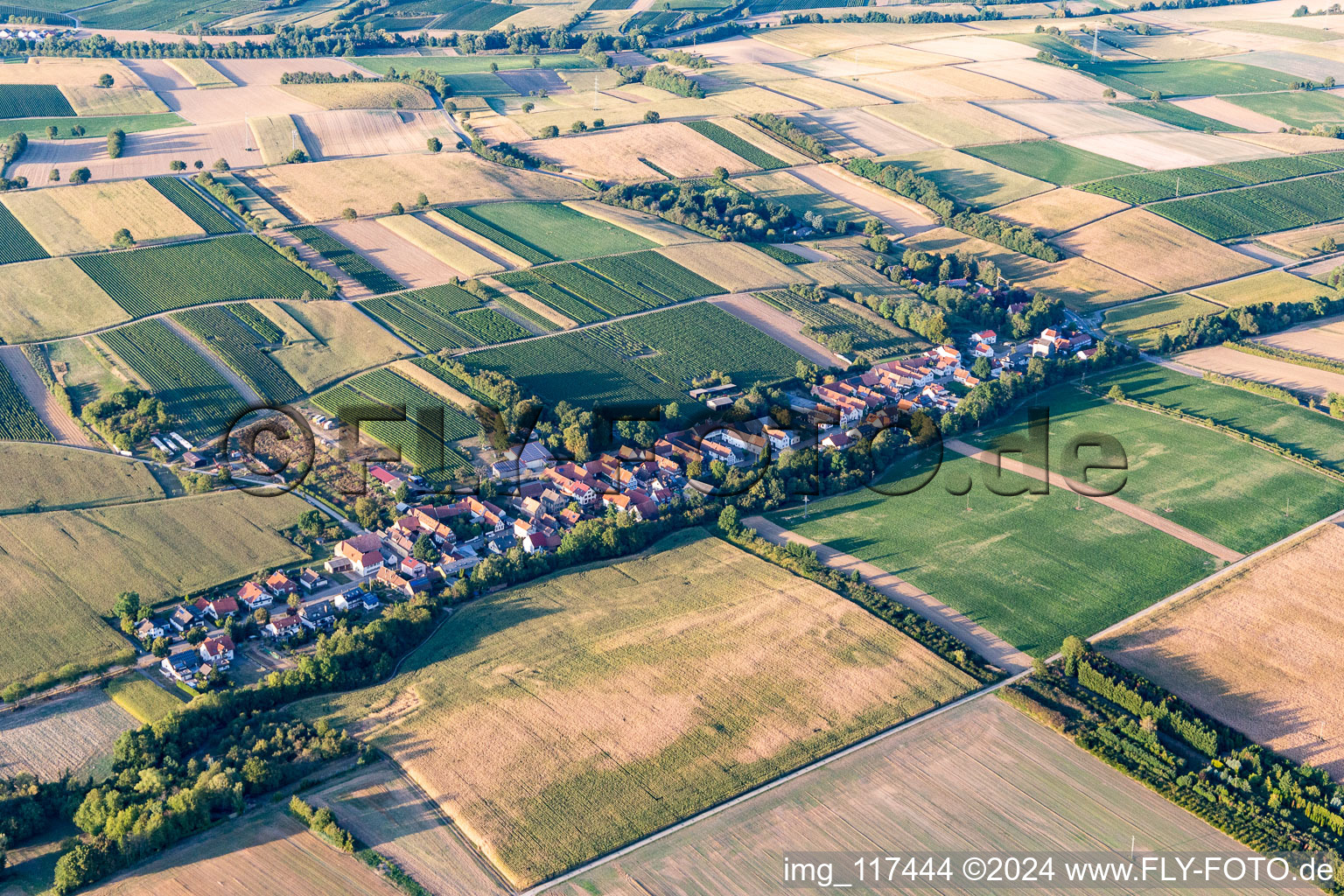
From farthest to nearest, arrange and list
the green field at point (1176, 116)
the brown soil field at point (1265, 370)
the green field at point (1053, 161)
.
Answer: the green field at point (1176, 116), the green field at point (1053, 161), the brown soil field at point (1265, 370)

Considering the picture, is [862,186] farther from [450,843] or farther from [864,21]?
[450,843]

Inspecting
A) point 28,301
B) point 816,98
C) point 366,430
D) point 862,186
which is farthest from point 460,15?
point 366,430

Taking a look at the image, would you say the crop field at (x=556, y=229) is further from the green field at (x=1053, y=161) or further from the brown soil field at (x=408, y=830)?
the brown soil field at (x=408, y=830)

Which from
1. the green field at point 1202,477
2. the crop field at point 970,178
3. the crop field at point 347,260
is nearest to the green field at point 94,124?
the crop field at point 347,260

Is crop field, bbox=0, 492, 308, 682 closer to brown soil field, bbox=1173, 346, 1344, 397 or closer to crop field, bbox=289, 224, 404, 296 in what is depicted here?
crop field, bbox=289, 224, 404, 296

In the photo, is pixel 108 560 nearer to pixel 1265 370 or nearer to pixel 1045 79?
pixel 1265 370

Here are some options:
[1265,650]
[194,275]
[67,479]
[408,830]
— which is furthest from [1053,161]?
[408,830]

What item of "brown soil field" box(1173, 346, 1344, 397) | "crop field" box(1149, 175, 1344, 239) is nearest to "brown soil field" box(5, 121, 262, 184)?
"brown soil field" box(1173, 346, 1344, 397)
